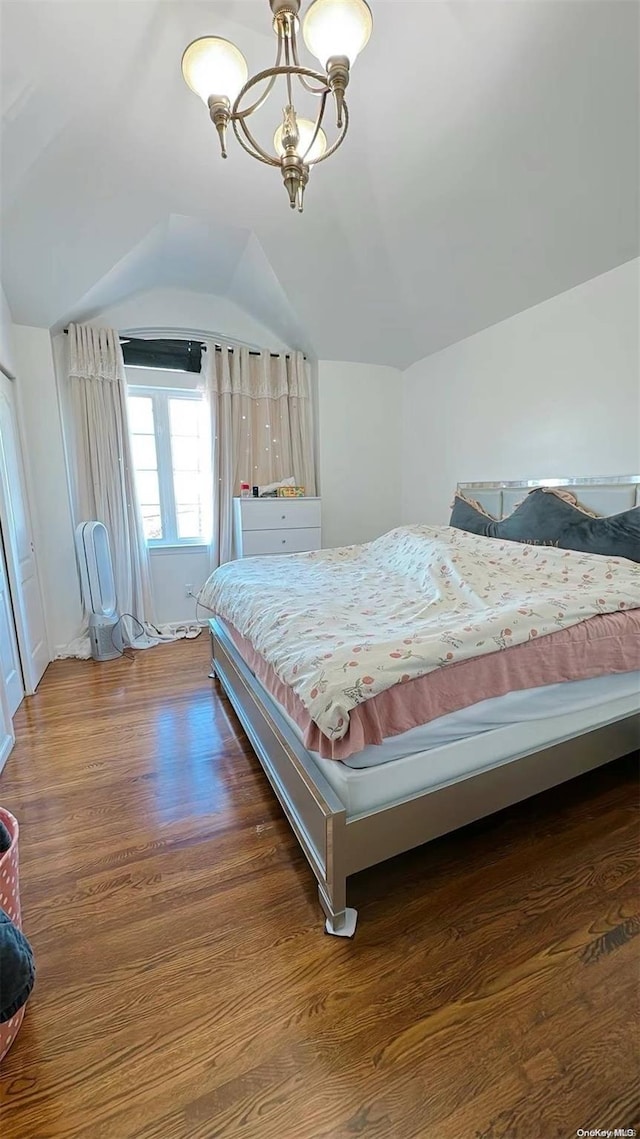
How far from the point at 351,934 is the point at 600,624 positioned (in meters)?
1.26

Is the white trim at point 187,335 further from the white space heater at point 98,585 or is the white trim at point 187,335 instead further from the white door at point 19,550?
the white space heater at point 98,585

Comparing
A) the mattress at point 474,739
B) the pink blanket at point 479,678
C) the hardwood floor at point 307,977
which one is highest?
the pink blanket at point 479,678

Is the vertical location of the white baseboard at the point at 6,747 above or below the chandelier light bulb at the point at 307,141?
below

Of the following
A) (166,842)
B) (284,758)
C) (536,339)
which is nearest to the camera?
(284,758)

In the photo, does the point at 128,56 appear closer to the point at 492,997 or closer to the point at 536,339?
the point at 536,339

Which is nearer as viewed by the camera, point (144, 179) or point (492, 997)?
point (492, 997)

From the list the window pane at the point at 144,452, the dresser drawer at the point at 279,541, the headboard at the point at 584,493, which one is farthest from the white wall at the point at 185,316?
the headboard at the point at 584,493

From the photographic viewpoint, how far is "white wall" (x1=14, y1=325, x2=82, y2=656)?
312 cm

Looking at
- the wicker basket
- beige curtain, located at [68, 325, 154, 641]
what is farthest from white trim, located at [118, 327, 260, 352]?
the wicker basket

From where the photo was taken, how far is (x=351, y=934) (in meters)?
1.22

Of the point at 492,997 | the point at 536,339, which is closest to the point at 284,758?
the point at 492,997

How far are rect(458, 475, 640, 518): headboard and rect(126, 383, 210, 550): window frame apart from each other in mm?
2477

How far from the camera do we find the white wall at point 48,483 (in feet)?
10.2

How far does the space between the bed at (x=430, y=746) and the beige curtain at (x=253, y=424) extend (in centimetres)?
225
